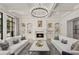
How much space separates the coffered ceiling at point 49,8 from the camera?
3682 mm

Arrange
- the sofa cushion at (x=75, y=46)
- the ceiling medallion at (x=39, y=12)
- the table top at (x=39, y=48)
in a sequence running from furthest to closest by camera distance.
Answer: the ceiling medallion at (x=39, y=12), the table top at (x=39, y=48), the sofa cushion at (x=75, y=46)

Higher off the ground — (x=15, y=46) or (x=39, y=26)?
(x=39, y=26)

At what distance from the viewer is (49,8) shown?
3.72 m

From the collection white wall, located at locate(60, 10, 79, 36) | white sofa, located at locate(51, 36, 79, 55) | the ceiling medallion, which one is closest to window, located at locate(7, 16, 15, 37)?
the ceiling medallion

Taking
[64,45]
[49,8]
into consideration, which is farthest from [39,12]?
[64,45]

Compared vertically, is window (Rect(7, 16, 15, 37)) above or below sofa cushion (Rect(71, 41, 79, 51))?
above

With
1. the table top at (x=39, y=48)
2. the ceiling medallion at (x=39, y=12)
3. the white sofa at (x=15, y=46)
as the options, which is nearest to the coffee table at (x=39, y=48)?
the table top at (x=39, y=48)

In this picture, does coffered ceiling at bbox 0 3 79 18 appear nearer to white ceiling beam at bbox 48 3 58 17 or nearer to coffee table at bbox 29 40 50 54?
white ceiling beam at bbox 48 3 58 17

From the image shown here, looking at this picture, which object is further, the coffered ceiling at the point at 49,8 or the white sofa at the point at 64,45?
the coffered ceiling at the point at 49,8

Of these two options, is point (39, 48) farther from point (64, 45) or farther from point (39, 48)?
point (64, 45)

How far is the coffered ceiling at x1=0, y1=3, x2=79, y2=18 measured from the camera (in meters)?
3.68

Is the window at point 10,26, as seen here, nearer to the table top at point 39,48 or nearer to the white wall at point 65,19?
the table top at point 39,48

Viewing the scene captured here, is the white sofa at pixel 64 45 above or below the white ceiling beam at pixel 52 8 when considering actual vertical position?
below

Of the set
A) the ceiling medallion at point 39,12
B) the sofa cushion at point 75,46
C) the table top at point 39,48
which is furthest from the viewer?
the ceiling medallion at point 39,12
